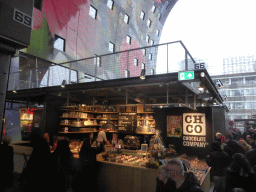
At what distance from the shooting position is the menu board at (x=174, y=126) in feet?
30.4

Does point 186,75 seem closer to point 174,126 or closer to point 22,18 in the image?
point 22,18

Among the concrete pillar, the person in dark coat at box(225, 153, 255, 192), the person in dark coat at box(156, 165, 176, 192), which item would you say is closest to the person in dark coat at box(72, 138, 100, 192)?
the person in dark coat at box(156, 165, 176, 192)

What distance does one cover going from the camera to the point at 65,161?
5105 millimetres

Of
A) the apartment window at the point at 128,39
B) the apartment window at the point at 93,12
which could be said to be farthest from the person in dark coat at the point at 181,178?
the apartment window at the point at 128,39

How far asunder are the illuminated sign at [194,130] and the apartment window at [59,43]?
955 cm

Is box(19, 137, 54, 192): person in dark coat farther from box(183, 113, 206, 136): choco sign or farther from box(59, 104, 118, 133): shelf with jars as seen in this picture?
box(183, 113, 206, 136): choco sign

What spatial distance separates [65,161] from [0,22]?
183 inches

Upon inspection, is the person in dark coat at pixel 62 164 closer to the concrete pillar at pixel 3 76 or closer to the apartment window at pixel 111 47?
the concrete pillar at pixel 3 76

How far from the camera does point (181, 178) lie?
7.63 feet

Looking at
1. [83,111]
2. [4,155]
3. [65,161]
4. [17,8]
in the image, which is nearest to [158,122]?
[83,111]

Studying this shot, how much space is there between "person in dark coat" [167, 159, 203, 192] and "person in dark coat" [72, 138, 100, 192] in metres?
3.30

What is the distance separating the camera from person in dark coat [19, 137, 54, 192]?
16.5ft

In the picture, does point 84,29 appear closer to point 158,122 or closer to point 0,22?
point 158,122

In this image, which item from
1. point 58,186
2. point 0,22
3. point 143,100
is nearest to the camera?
point 0,22
